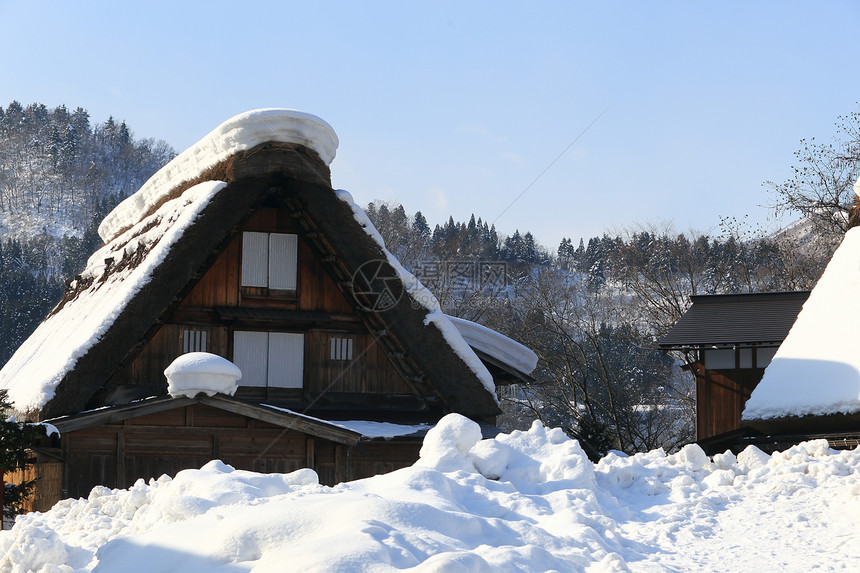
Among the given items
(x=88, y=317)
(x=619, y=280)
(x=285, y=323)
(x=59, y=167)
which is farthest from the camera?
(x=59, y=167)

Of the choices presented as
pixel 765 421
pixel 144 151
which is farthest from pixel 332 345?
pixel 144 151

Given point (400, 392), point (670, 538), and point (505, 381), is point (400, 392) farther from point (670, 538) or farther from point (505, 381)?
point (670, 538)

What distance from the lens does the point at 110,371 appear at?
40.2 ft

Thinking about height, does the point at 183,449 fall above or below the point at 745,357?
below

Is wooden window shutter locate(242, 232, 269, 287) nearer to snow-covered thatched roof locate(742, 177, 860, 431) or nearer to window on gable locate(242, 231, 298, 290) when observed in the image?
window on gable locate(242, 231, 298, 290)

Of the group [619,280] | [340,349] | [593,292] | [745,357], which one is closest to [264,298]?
[340,349]

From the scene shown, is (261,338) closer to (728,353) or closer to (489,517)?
(489,517)

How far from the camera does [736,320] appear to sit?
18609mm

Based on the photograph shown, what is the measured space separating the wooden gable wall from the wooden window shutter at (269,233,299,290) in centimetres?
10

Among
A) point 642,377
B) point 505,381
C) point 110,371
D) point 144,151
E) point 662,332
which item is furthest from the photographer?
point 144,151

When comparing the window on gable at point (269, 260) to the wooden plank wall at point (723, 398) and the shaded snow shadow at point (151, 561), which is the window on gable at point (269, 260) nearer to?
the wooden plank wall at point (723, 398)

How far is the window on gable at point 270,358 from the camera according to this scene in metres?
14.0

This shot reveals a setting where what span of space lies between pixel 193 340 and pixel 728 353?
10.1 m

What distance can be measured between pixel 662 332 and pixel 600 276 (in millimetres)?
23782
